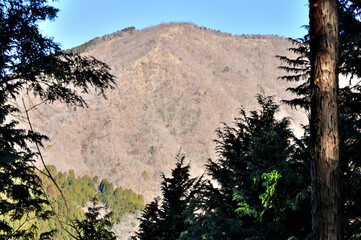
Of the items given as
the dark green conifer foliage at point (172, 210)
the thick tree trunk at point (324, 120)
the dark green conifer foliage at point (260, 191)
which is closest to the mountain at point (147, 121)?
the dark green conifer foliage at point (172, 210)

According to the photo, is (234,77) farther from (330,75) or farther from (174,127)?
(330,75)

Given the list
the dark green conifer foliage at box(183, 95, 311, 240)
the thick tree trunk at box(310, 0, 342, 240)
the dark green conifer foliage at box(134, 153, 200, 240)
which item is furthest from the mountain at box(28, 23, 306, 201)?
the thick tree trunk at box(310, 0, 342, 240)

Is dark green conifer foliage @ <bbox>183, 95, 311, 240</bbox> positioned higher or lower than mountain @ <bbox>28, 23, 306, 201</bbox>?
lower

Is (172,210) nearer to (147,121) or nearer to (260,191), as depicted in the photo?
(260,191)

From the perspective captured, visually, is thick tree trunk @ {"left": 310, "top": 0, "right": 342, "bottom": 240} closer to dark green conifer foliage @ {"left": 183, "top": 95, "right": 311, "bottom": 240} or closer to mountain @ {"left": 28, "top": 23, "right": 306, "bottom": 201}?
dark green conifer foliage @ {"left": 183, "top": 95, "right": 311, "bottom": 240}

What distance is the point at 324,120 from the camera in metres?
2.90

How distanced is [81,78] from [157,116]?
15839 centimetres

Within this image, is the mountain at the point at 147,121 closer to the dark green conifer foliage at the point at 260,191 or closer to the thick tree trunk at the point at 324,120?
the dark green conifer foliage at the point at 260,191

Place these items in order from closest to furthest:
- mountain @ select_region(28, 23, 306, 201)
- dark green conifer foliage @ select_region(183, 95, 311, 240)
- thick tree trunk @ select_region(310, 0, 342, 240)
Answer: thick tree trunk @ select_region(310, 0, 342, 240) → dark green conifer foliage @ select_region(183, 95, 311, 240) → mountain @ select_region(28, 23, 306, 201)

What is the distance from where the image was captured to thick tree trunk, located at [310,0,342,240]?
277cm

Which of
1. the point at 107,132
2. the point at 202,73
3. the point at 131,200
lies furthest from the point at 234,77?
the point at 131,200

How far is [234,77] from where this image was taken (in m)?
200

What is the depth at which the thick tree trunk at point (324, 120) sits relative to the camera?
9.08 ft

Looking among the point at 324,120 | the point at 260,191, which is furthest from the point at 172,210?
the point at 324,120
